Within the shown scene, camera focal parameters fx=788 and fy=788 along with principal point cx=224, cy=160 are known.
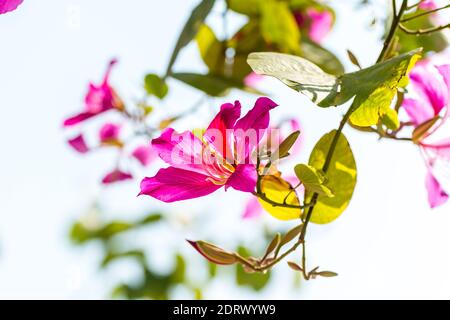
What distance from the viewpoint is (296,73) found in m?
0.58

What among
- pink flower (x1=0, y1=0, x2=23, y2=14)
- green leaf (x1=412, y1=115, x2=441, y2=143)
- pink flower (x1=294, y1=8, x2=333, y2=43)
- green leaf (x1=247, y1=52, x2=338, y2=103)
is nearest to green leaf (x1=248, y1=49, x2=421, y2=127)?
green leaf (x1=247, y1=52, x2=338, y2=103)

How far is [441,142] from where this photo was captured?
77cm

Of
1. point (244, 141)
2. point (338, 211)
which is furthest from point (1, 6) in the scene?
point (338, 211)

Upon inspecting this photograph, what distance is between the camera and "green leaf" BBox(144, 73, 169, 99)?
0.98 meters

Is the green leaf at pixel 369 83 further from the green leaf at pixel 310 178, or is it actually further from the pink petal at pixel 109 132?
the pink petal at pixel 109 132

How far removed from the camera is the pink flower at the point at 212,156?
60cm

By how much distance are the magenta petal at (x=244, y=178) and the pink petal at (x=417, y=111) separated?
0.77ft

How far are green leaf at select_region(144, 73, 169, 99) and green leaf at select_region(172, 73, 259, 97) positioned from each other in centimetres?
5

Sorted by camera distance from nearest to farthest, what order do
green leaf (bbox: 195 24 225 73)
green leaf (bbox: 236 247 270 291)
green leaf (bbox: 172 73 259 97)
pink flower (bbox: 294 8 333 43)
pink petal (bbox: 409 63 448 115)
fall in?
pink petal (bbox: 409 63 448 115), green leaf (bbox: 172 73 259 97), green leaf (bbox: 195 24 225 73), pink flower (bbox: 294 8 333 43), green leaf (bbox: 236 247 270 291)

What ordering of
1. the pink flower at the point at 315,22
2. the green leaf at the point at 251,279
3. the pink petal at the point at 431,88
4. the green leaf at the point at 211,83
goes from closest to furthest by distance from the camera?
1. the pink petal at the point at 431,88
2. the green leaf at the point at 211,83
3. the pink flower at the point at 315,22
4. the green leaf at the point at 251,279

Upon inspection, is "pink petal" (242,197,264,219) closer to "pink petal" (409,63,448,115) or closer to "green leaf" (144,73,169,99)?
"green leaf" (144,73,169,99)

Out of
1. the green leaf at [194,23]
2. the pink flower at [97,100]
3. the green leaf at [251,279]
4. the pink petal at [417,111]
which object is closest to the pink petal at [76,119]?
the pink flower at [97,100]
